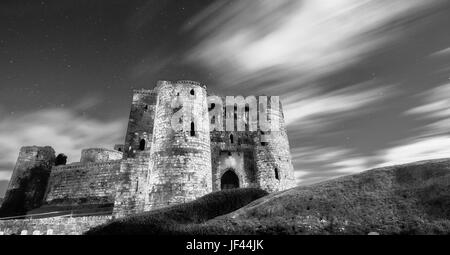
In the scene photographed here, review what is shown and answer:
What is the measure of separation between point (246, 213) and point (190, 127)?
1190cm

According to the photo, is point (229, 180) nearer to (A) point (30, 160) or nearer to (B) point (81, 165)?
(B) point (81, 165)

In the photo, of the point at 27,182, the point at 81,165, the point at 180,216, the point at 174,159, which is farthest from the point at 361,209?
the point at 27,182

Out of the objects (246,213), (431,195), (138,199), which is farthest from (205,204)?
(138,199)

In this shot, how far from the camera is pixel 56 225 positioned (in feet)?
72.9

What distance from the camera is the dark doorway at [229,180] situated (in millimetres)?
25359

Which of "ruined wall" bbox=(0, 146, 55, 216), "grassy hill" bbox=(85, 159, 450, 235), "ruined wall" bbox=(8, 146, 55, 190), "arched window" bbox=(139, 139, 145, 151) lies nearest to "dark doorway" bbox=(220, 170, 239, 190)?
"arched window" bbox=(139, 139, 145, 151)

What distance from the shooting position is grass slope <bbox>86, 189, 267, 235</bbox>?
9.15 meters

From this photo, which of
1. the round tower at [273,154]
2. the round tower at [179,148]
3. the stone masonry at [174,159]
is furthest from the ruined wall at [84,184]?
the round tower at [273,154]

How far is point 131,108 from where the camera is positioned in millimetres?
27969

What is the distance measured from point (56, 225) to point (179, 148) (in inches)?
490

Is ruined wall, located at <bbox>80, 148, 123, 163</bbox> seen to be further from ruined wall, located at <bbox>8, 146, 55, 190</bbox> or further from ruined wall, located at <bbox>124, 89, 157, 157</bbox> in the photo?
ruined wall, located at <bbox>124, 89, 157, 157</bbox>

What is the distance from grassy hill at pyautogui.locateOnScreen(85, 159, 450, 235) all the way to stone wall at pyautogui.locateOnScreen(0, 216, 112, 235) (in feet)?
47.2

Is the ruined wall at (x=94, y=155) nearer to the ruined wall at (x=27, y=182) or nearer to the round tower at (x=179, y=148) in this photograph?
the ruined wall at (x=27, y=182)
